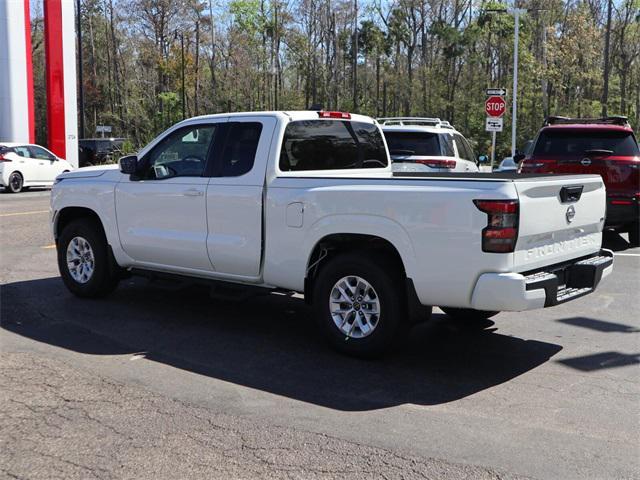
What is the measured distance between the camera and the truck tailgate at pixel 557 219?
5105mm

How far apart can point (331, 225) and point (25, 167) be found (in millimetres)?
19434

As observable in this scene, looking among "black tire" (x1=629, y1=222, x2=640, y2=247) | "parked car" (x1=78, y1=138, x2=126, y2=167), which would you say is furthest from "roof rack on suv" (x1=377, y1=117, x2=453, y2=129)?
"parked car" (x1=78, y1=138, x2=126, y2=167)

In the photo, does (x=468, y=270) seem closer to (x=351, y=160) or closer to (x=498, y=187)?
(x=498, y=187)

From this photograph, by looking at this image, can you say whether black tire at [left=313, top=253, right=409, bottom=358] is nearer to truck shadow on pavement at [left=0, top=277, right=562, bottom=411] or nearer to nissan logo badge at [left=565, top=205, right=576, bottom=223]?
truck shadow on pavement at [left=0, top=277, right=562, bottom=411]

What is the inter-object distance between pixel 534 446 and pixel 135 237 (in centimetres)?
455

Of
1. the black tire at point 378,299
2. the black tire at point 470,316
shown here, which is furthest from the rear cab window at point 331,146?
the black tire at point 470,316

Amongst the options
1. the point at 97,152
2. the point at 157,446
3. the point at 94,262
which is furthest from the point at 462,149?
the point at 97,152

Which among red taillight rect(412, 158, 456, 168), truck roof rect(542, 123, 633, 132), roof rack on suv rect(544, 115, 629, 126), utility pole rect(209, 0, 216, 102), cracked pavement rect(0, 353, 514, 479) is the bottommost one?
cracked pavement rect(0, 353, 514, 479)

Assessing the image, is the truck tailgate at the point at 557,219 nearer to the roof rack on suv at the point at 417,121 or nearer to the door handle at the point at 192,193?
the door handle at the point at 192,193

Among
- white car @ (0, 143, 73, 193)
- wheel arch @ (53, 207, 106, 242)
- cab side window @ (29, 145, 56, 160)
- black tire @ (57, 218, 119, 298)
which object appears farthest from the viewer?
cab side window @ (29, 145, 56, 160)

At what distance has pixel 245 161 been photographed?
6414 mm

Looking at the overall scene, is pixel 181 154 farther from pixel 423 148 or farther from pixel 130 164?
pixel 423 148

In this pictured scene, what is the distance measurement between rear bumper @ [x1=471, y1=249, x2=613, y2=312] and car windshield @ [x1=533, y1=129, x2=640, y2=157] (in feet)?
19.6

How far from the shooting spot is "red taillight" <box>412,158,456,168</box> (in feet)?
39.8
